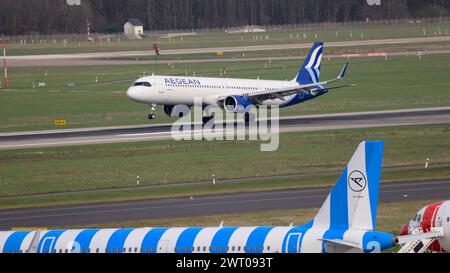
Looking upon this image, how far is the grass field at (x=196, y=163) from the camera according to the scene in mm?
62375

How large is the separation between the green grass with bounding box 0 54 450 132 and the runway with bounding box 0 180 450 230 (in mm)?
42723

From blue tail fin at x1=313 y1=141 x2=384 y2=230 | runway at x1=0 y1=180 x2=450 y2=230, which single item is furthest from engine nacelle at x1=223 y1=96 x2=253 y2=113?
blue tail fin at x1=313 y1=141 x2=384 y2=230

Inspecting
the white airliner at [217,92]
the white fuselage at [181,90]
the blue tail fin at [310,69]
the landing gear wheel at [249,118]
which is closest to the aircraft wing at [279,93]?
the white airliner at [217,92]

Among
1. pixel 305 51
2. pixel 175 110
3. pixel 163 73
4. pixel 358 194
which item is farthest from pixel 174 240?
pixel 305 51

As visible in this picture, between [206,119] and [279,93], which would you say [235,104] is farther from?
[279,93]

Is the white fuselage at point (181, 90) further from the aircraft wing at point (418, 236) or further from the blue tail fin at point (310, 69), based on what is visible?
the aircraft wing at point (418, 236)

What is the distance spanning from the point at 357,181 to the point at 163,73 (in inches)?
5016

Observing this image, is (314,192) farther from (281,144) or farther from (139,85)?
(139,85)

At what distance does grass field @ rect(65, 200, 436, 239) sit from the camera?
4894 cm

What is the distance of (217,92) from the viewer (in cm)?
9850

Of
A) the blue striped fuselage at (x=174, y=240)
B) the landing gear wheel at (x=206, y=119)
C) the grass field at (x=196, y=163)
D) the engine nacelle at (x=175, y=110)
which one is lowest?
the grass field at (x=196, y=163)

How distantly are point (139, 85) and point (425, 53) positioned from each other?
9082 cm

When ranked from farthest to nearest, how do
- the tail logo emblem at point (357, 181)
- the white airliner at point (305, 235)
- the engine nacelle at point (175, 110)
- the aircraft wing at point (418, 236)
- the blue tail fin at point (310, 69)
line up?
the blue tail fin at point (310, 69)
the engine nacelle at point (175, 110)
the aircraft wing at point (418, 236)
the tail logo emblem at point (357, 181)
the white airliner at point (305, 235)

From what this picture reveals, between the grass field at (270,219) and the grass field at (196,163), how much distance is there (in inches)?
351
